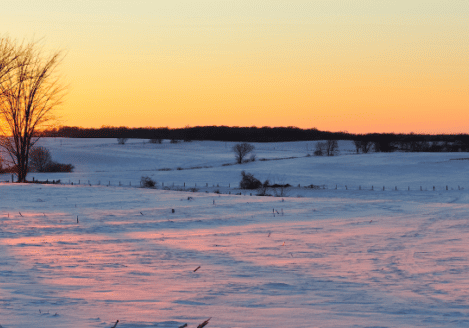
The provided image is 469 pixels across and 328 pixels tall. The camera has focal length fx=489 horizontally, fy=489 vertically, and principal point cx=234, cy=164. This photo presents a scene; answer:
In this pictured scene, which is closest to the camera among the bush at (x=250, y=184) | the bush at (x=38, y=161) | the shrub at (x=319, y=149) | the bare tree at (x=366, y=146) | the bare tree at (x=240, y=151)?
the bush at (x=250, y=184)

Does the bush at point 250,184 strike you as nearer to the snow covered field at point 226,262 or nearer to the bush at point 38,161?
the snow covered field at point 226,262

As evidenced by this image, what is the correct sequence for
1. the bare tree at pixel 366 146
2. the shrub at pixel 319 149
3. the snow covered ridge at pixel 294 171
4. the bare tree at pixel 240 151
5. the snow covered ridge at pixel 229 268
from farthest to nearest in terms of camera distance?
the bare tree at pixel 366 146, the shrub at pixel 319 149, the bare tree at pixel 240 151, the snow covered ridge at pixel 294 171, the snow covered ridge at pixel 229 268

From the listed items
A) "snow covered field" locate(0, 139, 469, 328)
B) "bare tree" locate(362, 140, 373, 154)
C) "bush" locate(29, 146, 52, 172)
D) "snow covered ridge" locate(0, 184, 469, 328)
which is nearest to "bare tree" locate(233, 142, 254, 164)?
"bush" locate(29, 146, 52, 172)

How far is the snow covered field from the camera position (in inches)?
215

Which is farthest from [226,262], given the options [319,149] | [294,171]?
[319,149]

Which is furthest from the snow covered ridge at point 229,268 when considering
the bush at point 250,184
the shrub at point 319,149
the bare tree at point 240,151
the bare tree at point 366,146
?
the bare tree at point 366,146

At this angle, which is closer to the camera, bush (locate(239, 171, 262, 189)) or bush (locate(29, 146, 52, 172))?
bush (locate(239, 171, 262, 189))

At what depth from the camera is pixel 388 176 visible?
167 feet

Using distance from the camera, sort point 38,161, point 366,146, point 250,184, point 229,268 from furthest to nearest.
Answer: point 366,146, point 38,161, point 250,184, point 229,268

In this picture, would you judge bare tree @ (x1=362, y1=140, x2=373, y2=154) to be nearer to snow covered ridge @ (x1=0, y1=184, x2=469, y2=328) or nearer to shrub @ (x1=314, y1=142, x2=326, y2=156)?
shrub @ (x1=314, y1=142, x2=326, y2=156)

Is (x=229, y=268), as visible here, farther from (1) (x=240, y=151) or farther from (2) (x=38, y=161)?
(1) (x=240, y=151)

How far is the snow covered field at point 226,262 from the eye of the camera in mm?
5457

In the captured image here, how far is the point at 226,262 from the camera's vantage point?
28.3 ft

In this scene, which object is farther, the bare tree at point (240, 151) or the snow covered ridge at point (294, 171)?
the bare tree at point (240, 151)
